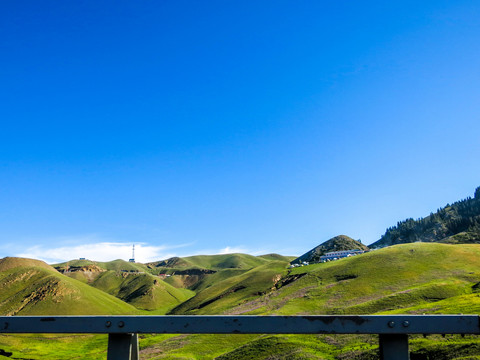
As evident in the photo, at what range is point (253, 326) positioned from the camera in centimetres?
499

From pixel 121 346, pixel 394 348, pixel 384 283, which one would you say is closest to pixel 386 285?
pixel 384 283

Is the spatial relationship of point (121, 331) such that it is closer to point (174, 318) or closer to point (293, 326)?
point (174, 318)

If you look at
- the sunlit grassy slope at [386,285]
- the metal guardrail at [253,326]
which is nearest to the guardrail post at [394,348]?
the metal guardrail at [253,326]

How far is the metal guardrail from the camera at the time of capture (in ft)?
15.6

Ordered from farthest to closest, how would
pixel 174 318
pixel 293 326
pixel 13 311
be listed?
1. pixel 13 311
2. pixel 174 318
3. pixel 293 326

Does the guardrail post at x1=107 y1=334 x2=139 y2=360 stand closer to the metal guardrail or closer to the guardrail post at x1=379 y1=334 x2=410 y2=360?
the metal guardrail

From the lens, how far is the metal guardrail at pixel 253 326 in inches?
187

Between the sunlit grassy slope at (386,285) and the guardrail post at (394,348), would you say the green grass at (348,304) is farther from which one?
the guardrail post at (394,348)

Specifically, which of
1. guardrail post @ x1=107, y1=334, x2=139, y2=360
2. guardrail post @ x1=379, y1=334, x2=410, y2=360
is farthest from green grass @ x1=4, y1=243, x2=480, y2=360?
guardrail post @ x1=107, y1=334, x2=139, y2=360

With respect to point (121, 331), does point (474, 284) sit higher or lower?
lower

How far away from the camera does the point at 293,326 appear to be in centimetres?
493

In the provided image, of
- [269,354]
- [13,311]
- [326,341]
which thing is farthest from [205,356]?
[13,311]

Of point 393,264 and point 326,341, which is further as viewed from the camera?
point 393,264

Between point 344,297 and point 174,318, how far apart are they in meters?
104
